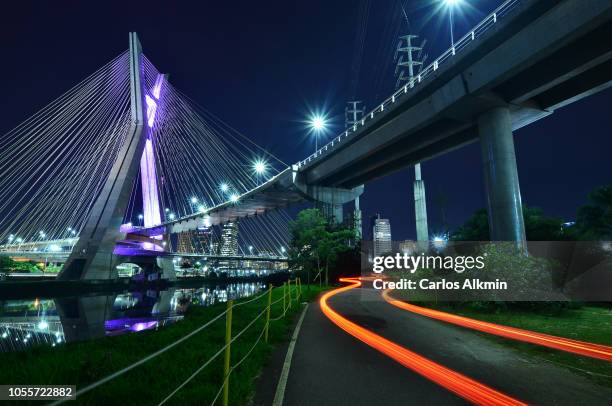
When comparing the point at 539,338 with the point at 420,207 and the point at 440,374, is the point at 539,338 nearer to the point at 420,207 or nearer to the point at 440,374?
the point at 440,374

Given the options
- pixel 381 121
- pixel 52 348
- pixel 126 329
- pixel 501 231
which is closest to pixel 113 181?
pixel 126 329

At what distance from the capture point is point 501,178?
22094 mm

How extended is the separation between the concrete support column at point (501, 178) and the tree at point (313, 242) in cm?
1981

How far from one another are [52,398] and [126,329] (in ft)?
39.8

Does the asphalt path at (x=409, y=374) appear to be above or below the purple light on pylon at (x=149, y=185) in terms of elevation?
below

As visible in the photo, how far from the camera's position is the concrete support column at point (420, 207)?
40.8m

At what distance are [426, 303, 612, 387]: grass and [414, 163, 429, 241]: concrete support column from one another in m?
23.6

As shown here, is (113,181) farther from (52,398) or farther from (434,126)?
(52,398)

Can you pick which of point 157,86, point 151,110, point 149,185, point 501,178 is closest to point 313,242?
point 501,178

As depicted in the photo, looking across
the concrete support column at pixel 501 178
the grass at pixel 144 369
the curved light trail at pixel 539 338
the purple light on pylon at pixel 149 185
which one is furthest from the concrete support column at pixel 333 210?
the grass at pixel 144 369

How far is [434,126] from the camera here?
2989 cm

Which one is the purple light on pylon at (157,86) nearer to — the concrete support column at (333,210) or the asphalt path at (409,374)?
the concrete support column at (333,210)

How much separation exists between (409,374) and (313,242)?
111 ft

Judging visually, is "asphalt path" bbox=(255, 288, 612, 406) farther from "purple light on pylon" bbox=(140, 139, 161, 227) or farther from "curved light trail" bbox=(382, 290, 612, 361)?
"purple light on pylon" bbox=(140, 139, 161, 227)
